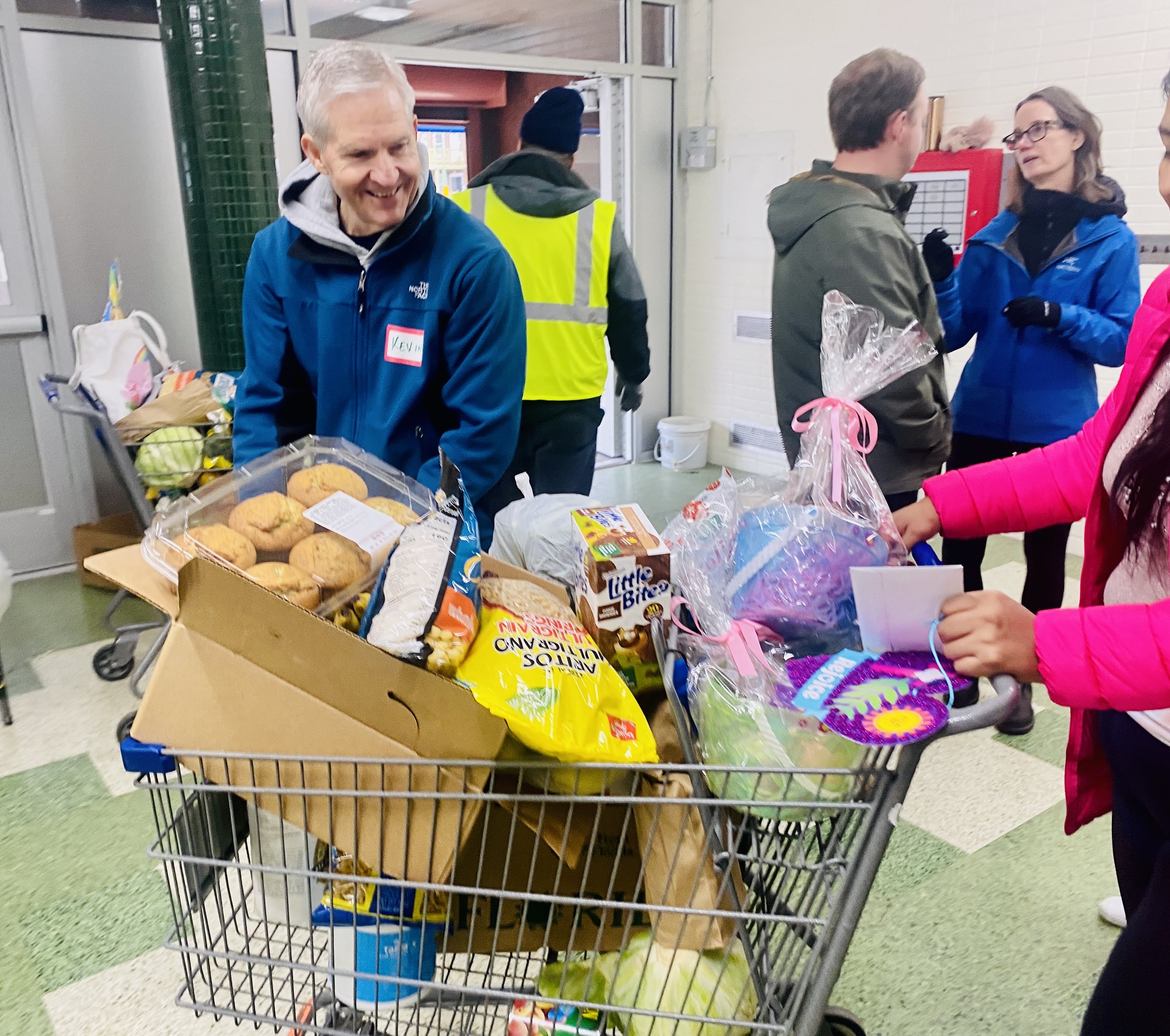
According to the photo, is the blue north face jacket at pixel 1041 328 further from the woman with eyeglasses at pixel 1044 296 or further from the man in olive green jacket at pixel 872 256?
the man in olive green jacket at pixel 872 256

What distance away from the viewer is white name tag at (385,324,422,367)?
5.98 feet

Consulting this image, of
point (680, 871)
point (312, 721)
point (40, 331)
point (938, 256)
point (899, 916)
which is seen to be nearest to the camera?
point (312, 721)

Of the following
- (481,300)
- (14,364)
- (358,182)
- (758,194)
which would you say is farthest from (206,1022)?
(758,194)

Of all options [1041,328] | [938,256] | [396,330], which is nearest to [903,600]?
[396,330]

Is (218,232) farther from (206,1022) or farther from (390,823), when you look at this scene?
(390,823)

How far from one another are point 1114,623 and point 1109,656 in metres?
0.03

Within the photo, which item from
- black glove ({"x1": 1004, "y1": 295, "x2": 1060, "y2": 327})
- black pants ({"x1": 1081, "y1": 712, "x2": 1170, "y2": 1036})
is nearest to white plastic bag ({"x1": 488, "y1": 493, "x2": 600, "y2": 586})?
black pants ({"x1": 1081, "y1": 712, "x2": 1170, "y2": 1036})

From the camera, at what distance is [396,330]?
72.6 inches

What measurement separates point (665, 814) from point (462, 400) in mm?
1017

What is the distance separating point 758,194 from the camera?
17.4ft

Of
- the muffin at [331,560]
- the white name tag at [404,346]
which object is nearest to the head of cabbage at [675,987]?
the muffin at [331,560]

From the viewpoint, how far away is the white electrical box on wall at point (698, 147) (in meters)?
5.51

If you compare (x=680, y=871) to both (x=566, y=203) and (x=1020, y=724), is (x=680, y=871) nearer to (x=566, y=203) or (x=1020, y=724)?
(x=1020, y=724)

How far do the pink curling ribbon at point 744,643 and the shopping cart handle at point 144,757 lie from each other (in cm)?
57
